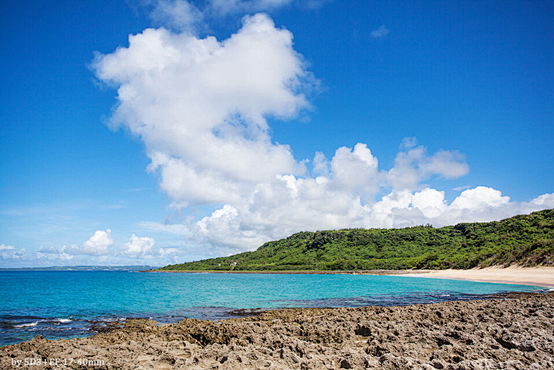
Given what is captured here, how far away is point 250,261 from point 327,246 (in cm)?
4384

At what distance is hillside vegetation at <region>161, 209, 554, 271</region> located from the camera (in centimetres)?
7119

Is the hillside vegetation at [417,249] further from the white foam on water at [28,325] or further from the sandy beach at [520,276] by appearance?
the white foam on water at [28,325]

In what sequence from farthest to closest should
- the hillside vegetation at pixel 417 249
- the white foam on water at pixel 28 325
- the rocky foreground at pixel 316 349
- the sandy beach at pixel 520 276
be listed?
the hillside vegetation at pixel 417 249 < the sandy beach at pixel 520 276 < the white foam on water at pixel 28 325 < the rocky foreground at pixel 316 349

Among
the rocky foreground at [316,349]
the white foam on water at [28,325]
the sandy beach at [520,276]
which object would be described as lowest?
the sandy beach at [520,276]

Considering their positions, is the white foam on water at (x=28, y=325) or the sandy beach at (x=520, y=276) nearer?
the white foam on water at (x=28, y=325)

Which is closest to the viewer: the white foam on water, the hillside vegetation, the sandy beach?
the white foam on water

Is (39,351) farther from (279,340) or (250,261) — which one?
(250,261)

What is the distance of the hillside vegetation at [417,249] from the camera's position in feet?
234

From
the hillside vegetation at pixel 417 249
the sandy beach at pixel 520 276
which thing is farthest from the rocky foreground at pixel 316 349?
the hillside vegetation at pixel 417 249

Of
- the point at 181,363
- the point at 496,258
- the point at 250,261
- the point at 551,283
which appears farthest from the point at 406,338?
the point at 250,261

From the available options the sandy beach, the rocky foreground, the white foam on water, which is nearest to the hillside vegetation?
the sandy beach

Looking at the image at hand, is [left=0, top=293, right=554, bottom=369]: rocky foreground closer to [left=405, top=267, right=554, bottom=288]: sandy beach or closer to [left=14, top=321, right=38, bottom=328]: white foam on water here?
[left=14, top=321, right=38, bottom=328]: white foam on water

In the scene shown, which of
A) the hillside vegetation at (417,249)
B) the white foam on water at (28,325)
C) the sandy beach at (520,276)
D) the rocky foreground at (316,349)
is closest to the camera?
the rocky foreground at (316,349)

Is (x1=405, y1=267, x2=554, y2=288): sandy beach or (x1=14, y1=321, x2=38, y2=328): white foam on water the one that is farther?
(x1=405, y1=267, x2=554, y2=288): sandy beach
